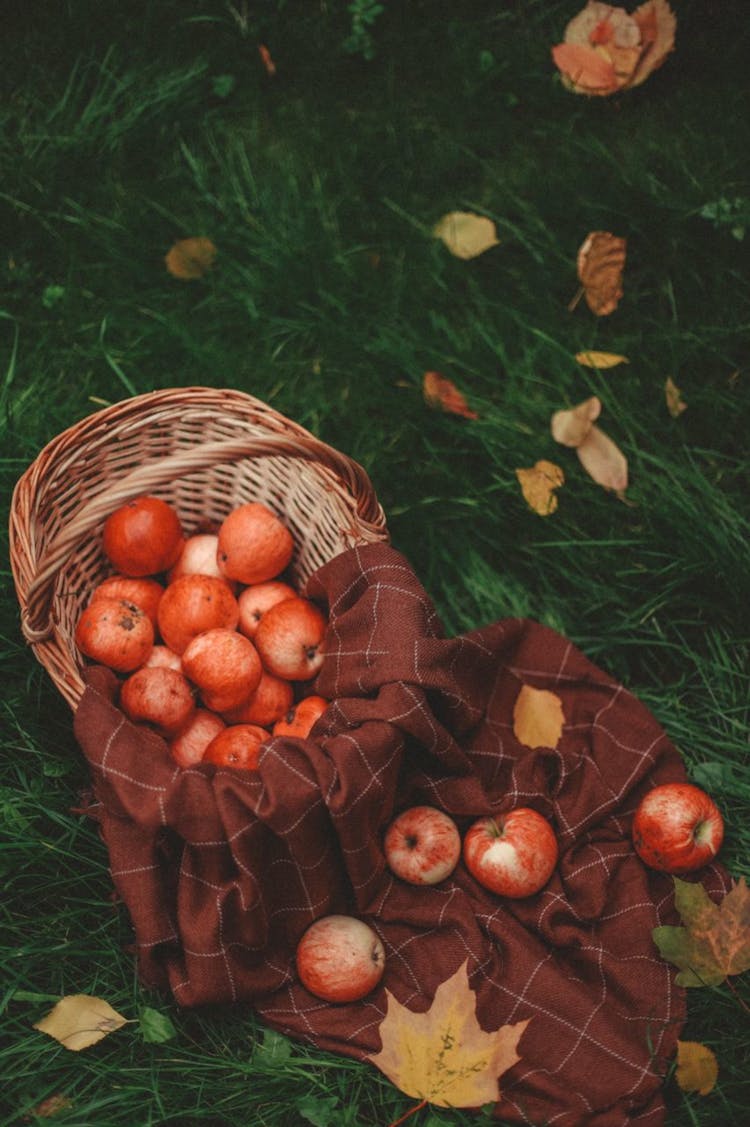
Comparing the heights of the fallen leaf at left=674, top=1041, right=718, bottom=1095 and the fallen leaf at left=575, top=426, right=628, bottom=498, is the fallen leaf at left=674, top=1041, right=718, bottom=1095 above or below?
below

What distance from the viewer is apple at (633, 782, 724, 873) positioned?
2508 mm

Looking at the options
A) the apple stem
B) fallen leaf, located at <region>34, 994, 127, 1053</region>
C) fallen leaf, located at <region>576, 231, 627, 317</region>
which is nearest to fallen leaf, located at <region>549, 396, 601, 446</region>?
fallen leaf, located at <region>576, 231, 627, 317</region>

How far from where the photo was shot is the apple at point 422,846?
2.45m

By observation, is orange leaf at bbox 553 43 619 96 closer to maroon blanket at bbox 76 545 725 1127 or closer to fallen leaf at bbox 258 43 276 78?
fallen leaf at bbox 258 43 276 78

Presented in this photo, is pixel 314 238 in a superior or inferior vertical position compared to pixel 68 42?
inferior

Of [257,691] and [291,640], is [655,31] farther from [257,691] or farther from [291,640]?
[257,691]

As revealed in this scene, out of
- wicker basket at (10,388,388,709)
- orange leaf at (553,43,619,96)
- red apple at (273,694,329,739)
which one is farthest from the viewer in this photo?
orange leaf at (553,43,619,96)

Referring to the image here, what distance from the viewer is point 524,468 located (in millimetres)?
3199

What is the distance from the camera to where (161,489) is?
2879 millimetres

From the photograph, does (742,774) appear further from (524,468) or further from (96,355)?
(96,355)

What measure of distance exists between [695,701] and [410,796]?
102cm

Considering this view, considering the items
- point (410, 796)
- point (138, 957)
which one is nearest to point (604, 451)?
point (410, 796)

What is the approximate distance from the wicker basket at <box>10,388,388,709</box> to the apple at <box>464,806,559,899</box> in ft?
2.78

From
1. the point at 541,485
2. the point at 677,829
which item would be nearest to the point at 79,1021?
the point at 677,829
